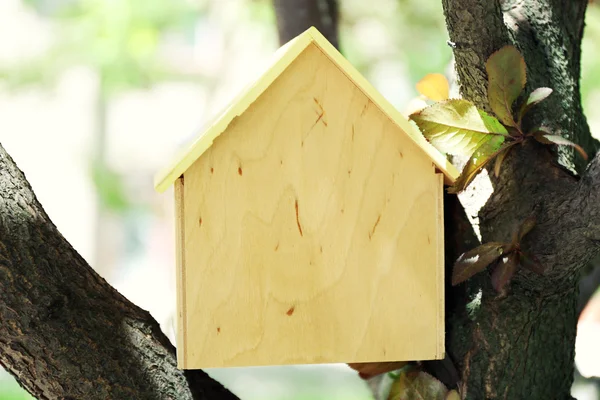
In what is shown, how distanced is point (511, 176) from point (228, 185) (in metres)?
0.39

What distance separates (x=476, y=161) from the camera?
91 cm

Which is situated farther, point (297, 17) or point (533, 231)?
point (297, 17)

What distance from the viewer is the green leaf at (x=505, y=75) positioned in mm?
897

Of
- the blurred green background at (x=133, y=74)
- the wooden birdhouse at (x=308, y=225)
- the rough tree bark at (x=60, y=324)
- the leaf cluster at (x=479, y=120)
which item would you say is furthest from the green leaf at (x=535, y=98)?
the blurred green background at (x=133, y=74)

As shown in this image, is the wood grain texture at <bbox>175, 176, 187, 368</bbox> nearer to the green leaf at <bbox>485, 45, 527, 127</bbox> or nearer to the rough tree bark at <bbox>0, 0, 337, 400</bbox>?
the rough tree bark at <bbox>0, 0, 337, 400</bbox>

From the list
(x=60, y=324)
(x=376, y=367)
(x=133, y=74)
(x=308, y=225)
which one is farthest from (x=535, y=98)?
(x=133, y=74)

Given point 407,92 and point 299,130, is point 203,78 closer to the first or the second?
point 407,92

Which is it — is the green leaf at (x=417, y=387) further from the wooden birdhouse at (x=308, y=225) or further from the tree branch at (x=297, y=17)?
the tree branch at (x=297, y=17)

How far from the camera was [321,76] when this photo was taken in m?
0.90

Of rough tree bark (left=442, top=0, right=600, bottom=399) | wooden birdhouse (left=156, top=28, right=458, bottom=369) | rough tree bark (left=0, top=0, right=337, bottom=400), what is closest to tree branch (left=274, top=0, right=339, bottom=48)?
rough tree bark (left=442, top=0, right=600, bottom=399)

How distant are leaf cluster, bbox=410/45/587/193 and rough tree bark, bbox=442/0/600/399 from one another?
47 mm

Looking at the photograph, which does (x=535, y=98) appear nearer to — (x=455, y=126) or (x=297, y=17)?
(x=455, y=126)

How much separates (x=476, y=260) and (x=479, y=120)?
18 centimetres

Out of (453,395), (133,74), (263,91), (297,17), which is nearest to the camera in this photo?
(263,91)
